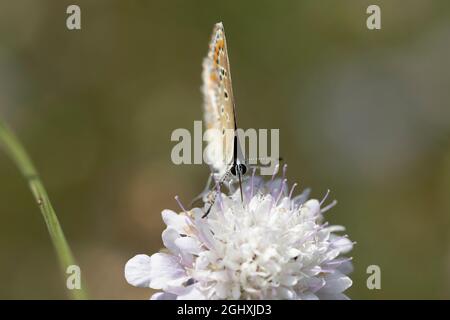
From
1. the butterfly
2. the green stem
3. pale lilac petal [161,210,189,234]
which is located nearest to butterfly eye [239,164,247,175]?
the butterfly

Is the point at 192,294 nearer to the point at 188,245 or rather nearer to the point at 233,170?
the point at 188,245

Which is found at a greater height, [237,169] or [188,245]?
[237,169]

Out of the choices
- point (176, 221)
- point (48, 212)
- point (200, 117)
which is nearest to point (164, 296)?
point (176, 221)

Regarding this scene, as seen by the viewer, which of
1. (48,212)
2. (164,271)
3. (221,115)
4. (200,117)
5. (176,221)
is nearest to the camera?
(48,212)

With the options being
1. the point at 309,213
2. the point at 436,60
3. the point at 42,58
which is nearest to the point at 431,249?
the point at 436,60

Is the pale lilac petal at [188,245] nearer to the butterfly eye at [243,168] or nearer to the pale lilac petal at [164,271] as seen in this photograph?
the pale lilac petal at [164,271]

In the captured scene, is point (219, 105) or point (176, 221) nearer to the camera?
point (176, 221)
